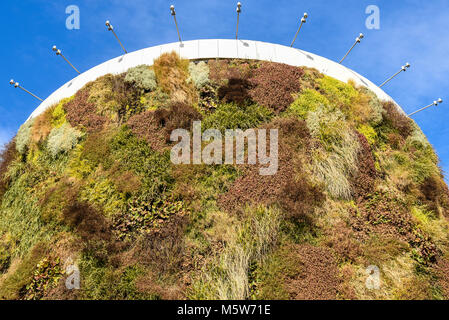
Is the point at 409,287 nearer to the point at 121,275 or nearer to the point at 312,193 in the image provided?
the point at 312,193

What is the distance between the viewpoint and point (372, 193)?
10125mm

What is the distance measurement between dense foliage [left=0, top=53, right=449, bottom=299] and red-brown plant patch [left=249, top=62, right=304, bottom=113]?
0.18 feet

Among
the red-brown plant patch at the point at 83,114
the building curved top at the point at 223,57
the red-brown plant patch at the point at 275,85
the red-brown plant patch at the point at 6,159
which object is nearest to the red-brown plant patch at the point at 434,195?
the building curved top at the point at 223,57

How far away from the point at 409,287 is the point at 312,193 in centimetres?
317

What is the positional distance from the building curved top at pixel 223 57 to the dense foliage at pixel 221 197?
57cm

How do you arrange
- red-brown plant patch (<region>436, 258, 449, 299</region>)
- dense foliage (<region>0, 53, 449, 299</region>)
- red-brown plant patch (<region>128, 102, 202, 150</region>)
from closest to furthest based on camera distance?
dense foliage (<region>0, 53, 449, 299</region>) → red-brown plant patch (<region>436, 258, 449, 299</region>) → red-brown plant patch (<region>128, 102, 202, 150</region>)

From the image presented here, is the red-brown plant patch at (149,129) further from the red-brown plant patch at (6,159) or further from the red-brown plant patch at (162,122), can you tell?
the red-brown plant patch at (6,159)

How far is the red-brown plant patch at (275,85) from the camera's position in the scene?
38.2 feet

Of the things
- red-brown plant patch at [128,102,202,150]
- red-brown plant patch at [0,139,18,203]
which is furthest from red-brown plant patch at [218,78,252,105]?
red-brown plant patch at [0,139,18,203]

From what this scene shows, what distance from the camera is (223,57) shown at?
13430 millimetres

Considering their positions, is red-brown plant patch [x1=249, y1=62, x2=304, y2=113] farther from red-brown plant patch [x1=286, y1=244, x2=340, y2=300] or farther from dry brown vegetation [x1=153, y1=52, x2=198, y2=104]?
red-brown plant patch [x1=286, y1=244, x2=340, y2=300]

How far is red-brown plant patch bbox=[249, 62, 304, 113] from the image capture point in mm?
11645

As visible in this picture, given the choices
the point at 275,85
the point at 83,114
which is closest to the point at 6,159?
the point at 83,114
